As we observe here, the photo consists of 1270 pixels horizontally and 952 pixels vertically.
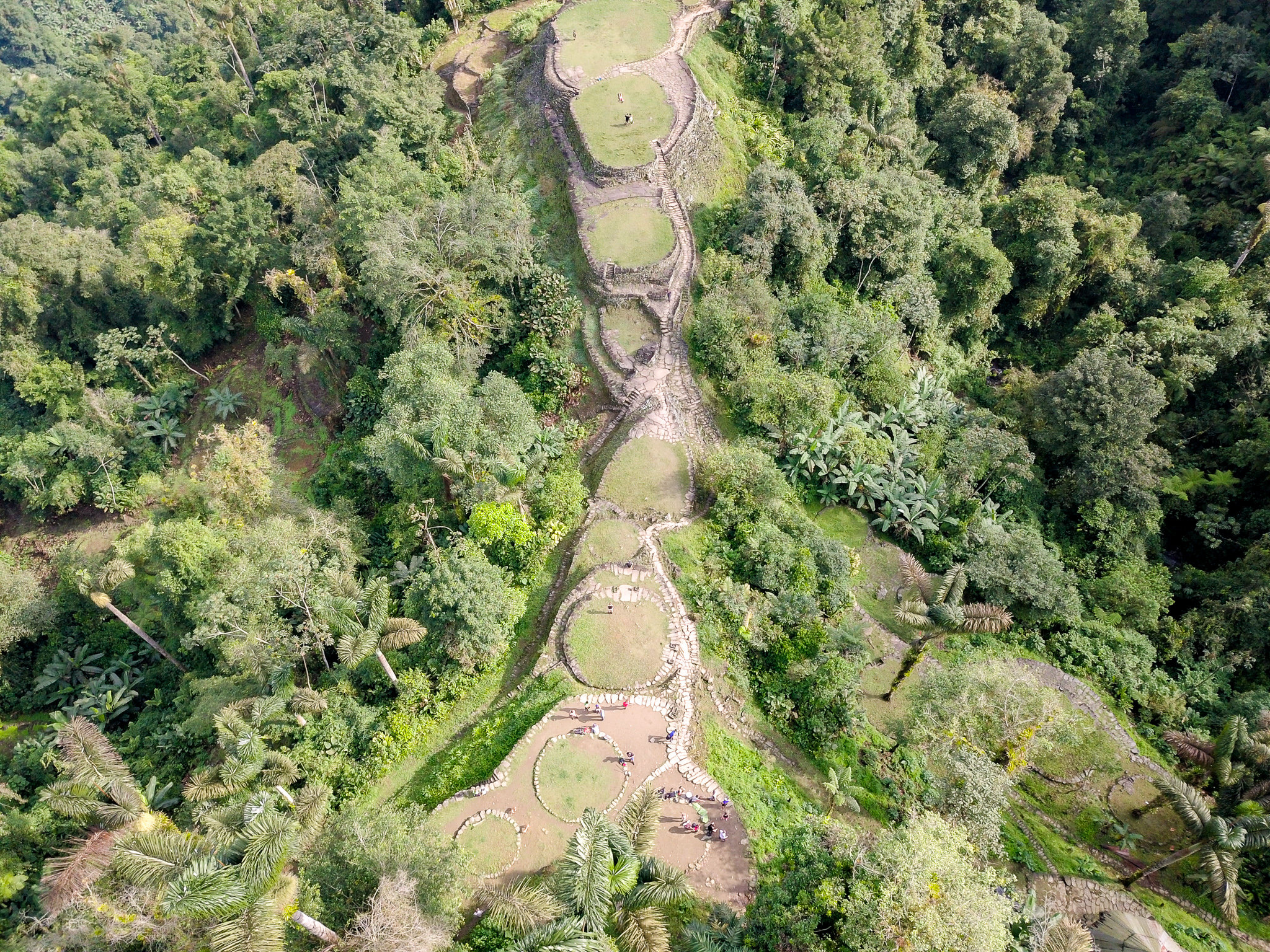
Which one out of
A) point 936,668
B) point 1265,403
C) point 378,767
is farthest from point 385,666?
point 1265,403

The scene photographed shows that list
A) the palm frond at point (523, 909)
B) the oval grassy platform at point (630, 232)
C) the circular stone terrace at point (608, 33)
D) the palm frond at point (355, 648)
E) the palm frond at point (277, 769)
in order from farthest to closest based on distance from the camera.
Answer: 1. the circular stone terrace at point (608, 33)
2. the oval grassy platform at point (630, 232)
3. the palm frond at point (355, 648)
4. the palm frond at point (277, 769)
5. the palm frond at point (523, 909)

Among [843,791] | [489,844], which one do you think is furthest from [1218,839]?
[489,844]

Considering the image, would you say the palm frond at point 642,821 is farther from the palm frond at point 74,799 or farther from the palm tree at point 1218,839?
the palm tree at point 1218,839

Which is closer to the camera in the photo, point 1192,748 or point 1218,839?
point 1218,839

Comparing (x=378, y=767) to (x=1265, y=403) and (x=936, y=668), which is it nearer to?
(x=936, y=668)

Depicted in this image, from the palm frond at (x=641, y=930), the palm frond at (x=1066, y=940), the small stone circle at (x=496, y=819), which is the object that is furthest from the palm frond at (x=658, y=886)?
the palm frond at (x=1066, y=940)

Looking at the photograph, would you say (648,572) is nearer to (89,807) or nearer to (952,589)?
(952,589)
